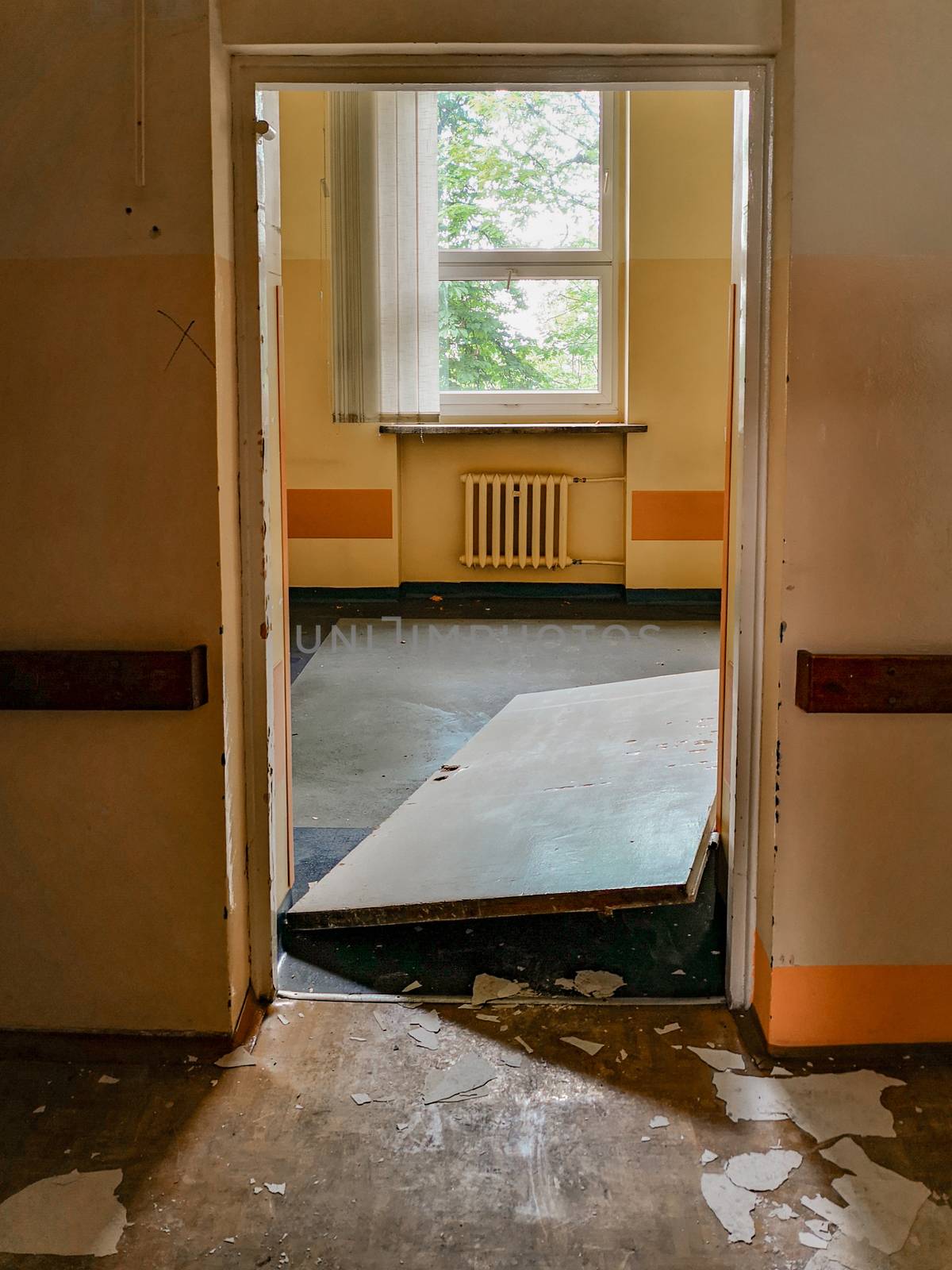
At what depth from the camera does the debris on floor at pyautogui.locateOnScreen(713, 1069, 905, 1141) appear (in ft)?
5.93

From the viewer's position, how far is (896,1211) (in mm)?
1606

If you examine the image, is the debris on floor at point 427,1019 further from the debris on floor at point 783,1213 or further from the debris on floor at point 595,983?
the debris on floor at point 783,1213

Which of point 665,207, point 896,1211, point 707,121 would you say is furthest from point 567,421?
point 896,1211

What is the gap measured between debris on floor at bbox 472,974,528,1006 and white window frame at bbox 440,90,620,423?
5.23m

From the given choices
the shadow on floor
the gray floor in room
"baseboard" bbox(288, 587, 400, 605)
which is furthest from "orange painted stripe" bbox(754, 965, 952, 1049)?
"baseboard" bbox(288, 587, 400, 605)

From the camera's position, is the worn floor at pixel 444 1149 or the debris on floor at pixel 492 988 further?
the debris on floor at pixel 492 988

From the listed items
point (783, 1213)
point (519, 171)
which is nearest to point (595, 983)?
point (783, 1213)

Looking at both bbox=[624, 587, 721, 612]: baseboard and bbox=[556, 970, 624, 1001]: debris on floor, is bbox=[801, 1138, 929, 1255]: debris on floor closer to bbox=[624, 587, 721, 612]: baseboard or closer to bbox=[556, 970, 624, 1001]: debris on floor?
bbox=[556, 970, 624, 1001]: debris on floor

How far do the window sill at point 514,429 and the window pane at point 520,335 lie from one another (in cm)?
32

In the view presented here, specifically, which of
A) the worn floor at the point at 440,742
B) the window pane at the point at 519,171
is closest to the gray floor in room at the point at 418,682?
the worn floor at the point at 440,742

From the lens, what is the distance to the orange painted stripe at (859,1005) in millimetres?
2006

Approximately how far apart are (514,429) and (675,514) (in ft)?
4.00

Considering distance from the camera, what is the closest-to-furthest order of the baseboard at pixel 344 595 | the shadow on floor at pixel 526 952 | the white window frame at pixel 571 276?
the shadow on floor at pixel 526 952, the white window frame at pixel 571 276, the baseboard at pixel 344 595

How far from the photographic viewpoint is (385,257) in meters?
6.74
